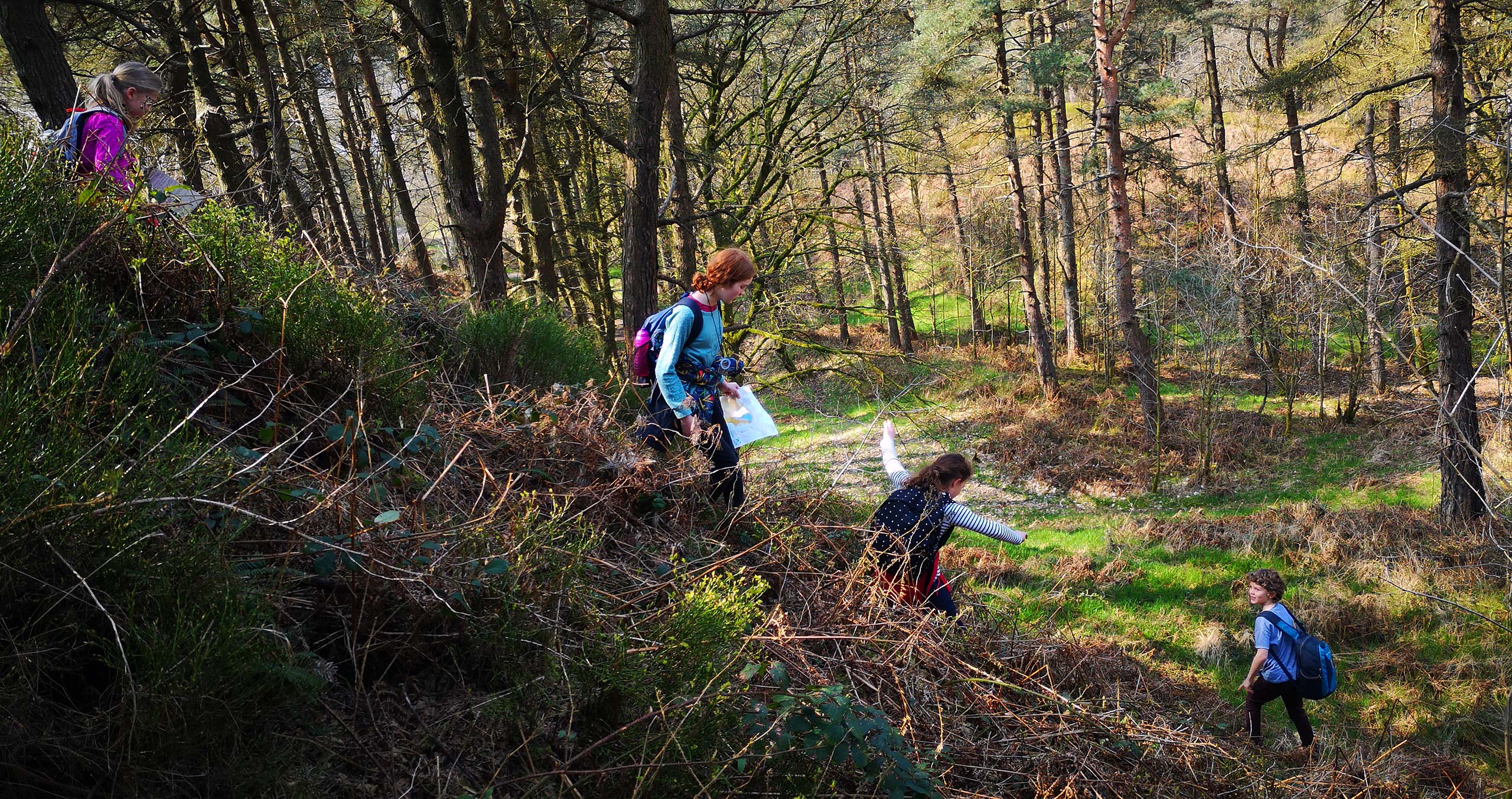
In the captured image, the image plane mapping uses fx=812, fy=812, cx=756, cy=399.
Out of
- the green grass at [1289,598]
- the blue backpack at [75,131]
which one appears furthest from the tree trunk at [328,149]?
the green grass at [1289,598]

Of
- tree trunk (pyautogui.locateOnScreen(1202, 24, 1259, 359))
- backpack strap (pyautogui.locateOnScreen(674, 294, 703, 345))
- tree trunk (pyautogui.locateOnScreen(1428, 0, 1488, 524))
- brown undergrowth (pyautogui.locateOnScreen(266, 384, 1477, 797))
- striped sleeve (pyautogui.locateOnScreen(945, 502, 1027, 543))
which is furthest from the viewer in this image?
tree trunk (pyautogui.locateOnScreen(1202, 24, 1259, 359))

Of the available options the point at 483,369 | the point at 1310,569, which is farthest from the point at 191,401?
the point at 1310,569

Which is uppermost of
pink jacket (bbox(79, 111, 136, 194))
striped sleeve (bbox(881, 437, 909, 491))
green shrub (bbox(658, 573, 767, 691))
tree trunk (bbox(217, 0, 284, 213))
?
tree trunk (bbox(217, 0, 284, 213))

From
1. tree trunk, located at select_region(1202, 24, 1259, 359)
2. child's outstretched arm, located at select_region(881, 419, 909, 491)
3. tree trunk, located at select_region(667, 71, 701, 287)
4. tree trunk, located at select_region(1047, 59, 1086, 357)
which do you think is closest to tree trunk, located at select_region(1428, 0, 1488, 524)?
tree trunk, located at select_region(1202, 24, 1259, 359)

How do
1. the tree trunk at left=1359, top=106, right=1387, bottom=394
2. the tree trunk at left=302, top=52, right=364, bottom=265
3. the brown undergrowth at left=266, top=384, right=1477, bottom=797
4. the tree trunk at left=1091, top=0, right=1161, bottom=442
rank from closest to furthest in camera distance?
the brown undergrowth at left=266, top=384, right=1477, bottom=797 < the tree trunk at left=302, top=52, right=364, bottom=265 < the tree trunk at left=1359, top=106, right=1387, bottom=394 < the tree trunk at left=1091, top=0, right=1161, bottom=442

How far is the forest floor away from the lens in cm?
687

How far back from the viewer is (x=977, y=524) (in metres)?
4.61

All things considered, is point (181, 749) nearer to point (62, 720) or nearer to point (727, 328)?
point (62, 720)

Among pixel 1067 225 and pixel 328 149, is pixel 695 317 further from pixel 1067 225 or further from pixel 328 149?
pixel 1067 225

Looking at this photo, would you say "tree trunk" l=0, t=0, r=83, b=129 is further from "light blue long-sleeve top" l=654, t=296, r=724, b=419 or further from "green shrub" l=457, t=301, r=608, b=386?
"light blue long-sleeve top" l=654, t=296, r=724, b=419

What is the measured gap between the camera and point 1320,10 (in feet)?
66.8

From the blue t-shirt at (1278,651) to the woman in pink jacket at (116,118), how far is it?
652 centimetres

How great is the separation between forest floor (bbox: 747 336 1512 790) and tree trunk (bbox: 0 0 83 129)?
4.63 metres

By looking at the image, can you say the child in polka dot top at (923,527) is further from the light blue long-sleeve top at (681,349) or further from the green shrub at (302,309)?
the green shrub at (302,309)
